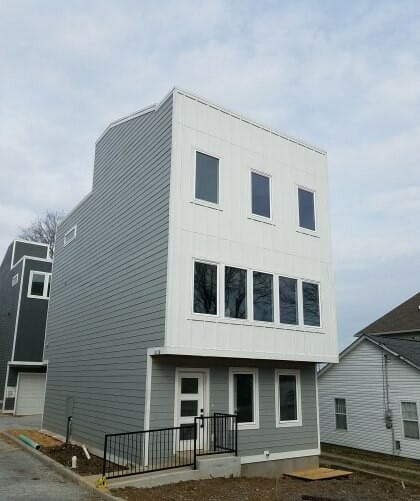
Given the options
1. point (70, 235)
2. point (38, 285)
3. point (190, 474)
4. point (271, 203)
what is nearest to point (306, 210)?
point (271, 203)

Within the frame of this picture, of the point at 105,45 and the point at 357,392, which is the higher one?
the point at 105,45

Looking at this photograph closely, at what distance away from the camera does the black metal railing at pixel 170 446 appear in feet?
31.6

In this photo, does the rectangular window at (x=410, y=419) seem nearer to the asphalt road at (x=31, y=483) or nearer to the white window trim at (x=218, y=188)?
the white window trim at (x=218, y=188)

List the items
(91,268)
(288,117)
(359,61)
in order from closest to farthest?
1. (359,61)
2. (91,268)
3. (288,117)

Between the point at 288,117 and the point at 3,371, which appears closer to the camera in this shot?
the point at 288,117

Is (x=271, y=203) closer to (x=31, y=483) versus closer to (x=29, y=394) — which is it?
(x=31, y=483)

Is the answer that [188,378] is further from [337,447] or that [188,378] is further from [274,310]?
[337,447]

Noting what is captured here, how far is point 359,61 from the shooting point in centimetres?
1321

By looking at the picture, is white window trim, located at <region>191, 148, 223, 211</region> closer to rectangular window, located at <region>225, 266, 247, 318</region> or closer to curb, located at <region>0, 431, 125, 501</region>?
rectangular window, located at <region>225, 266, 247, 318</region>

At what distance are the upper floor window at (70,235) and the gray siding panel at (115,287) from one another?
0.27m

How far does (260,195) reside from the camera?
13000mm

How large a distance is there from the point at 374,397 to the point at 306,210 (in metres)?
9.61

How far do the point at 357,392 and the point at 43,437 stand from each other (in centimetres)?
1273

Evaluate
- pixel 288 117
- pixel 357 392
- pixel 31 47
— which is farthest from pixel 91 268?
pixel 357 392
